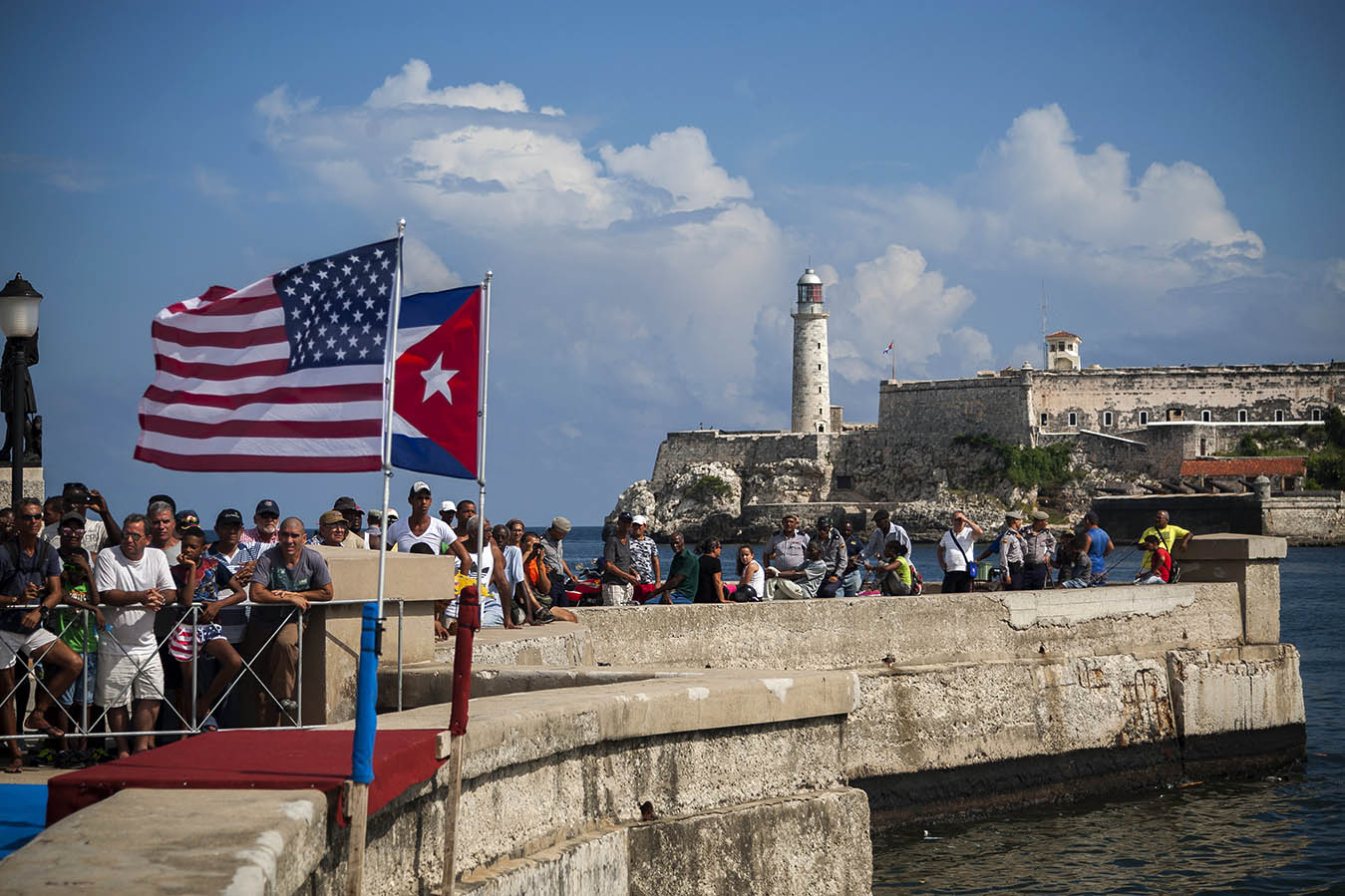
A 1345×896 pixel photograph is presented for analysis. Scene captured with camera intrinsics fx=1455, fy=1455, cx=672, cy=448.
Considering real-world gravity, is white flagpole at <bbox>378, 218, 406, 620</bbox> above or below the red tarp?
above

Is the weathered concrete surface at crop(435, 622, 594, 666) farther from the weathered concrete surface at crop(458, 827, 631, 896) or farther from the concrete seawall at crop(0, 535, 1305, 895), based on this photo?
the weathered concrete surface at crop(458, 827, 631, 896)

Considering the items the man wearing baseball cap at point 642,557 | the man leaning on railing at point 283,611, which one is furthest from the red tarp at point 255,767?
the man wearing baseball cap at point 642,557

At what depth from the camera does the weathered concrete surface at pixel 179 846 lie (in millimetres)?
3344

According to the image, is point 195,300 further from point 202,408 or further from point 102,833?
point 102,833

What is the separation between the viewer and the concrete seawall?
4371 millimetres

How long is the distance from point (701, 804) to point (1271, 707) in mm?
9567

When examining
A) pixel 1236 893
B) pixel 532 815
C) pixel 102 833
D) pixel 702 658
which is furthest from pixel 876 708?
pixel 102 833

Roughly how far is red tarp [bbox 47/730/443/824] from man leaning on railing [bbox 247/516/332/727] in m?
1.88

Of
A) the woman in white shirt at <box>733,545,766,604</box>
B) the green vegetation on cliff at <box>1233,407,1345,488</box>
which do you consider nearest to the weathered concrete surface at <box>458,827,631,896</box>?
the woman in white shirt at <box>733,545,766,604</box>

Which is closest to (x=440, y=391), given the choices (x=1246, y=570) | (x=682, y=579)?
(x=682, y=579)

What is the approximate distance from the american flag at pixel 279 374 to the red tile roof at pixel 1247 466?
78.2m

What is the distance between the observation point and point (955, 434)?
89625mm

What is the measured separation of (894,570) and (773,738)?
7.56 meters

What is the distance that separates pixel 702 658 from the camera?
11.0 m
